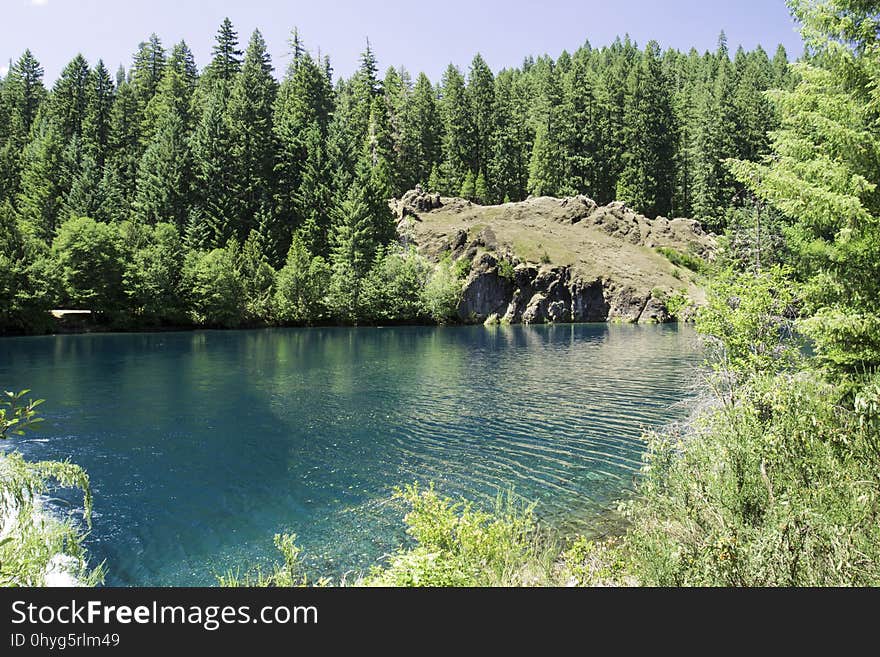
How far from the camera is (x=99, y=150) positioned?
83500 millimetres

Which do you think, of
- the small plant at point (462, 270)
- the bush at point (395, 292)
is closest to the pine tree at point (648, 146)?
the small plant at point (462, 270)

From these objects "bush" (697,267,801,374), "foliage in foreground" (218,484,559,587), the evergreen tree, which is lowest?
"foliage in foreground" (218,484,559,587)

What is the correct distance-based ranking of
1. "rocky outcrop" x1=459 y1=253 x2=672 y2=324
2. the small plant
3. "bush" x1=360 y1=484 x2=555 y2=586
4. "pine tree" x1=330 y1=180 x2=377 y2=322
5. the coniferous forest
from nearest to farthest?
"bush" x1=360 y1=484 x2=555 y2=586 → the coniferous forest → "pine tree" x1=330 y1=180 x2=377 y2=322 → "rocky outcrop" x1=459 y1=253 x2=672 y2=324 → the small plant

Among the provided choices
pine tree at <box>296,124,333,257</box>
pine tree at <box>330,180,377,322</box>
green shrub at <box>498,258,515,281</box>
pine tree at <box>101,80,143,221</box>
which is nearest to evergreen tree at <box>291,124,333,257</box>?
pine tree at <box>296,124,333,257</box>

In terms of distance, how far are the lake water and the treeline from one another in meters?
24.0

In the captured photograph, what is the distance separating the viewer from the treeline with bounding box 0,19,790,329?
208 ft

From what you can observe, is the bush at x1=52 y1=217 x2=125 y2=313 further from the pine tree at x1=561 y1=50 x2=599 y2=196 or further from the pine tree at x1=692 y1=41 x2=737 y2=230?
the pine tree at x1=692 y1=41 x2=737 y2=230

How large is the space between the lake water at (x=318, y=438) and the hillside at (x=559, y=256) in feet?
94.7

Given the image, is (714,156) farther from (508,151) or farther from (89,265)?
(89,265)

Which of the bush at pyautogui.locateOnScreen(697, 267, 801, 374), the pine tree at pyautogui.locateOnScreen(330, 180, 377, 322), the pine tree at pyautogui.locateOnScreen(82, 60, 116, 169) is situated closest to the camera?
the bush at pyautogui.locateOnScreen(697, 267, 801, 374)

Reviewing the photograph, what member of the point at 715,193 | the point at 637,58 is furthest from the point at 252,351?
the point at 637,58

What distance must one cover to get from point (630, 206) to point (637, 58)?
126 ft

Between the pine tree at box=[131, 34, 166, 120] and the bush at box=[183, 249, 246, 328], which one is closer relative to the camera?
the bush at box=[183, 249, 246, 328]

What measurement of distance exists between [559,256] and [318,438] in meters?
56.9
